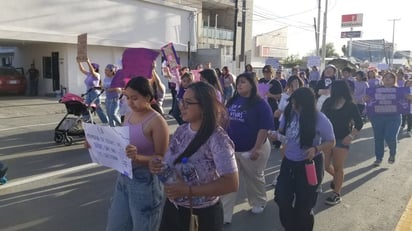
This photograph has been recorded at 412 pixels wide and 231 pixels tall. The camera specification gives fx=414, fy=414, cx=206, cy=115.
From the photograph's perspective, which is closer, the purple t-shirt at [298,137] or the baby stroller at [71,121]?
the purple t-shirt at [298,137]

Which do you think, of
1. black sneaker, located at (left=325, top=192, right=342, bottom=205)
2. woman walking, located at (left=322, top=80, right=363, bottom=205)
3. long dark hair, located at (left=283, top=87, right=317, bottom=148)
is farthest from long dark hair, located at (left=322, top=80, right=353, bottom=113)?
long dark hair, located at (left=283, top=87, right=317, bottom=148)

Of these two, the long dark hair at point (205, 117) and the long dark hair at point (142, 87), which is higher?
the long dark hair at point (142, 87)

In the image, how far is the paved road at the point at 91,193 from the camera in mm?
4715

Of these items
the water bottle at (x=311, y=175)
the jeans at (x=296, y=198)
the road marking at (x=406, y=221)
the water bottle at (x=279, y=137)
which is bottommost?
the road marking at (x=406, y=221)

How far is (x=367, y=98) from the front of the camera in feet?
26.2

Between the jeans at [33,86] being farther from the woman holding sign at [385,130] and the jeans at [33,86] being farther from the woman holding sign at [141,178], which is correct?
the woman holding sign at [141,178]

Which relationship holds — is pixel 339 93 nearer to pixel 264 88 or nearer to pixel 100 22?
pixel 264 88

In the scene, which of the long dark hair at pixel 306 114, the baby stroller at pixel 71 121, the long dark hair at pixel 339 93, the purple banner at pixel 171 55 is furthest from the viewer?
the purple banner at pixel 171 55

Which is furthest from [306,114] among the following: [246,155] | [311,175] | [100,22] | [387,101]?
[100,22]

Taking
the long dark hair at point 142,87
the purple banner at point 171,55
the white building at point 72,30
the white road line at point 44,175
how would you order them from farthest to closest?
the white building at point 72,30 → the purple banner at point 171,55 → the white road line at point 44,175 → the long dark hair at point 142,87

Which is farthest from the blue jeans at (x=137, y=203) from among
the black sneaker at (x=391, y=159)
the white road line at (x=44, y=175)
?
the black sneaker at (x=391, y=159)

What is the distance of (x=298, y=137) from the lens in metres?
4.02

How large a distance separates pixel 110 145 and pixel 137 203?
18.1 inches

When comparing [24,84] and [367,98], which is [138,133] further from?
[24,84]
